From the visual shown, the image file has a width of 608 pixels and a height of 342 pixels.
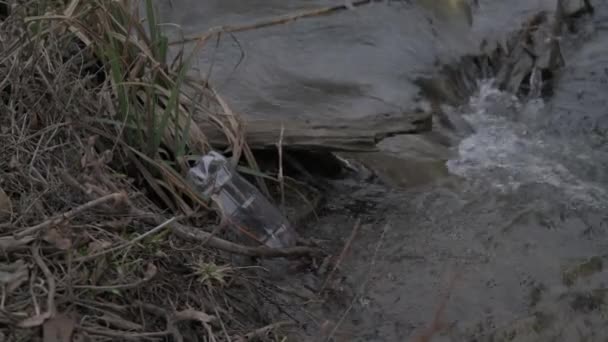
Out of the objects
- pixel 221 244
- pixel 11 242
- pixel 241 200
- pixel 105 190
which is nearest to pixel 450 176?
pixel 241 200

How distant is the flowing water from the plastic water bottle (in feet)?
0.66

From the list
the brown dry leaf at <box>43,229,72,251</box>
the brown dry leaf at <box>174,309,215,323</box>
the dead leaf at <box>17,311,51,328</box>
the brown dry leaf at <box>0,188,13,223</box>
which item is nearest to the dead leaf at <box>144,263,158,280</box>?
the brown dry leaf at <box>174,309,215,323</box>

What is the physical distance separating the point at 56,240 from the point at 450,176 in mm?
2129

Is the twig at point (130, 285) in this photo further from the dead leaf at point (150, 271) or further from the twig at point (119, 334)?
the twig at point (119, 334)

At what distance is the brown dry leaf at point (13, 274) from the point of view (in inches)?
91.4

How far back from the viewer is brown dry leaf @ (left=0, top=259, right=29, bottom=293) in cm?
232

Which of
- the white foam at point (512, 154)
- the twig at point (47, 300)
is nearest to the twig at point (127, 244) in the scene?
the twig at point (47, 300)

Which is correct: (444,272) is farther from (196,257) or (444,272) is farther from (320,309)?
(196,257)

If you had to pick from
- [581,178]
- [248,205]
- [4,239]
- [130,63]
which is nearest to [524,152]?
[581,178]

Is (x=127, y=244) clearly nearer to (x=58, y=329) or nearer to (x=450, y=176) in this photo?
(x=58, y=329)

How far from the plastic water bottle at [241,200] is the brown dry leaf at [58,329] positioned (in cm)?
92

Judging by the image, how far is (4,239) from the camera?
8.08 ft

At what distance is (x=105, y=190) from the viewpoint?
2764mm

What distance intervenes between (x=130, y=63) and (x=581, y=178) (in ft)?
7.16
